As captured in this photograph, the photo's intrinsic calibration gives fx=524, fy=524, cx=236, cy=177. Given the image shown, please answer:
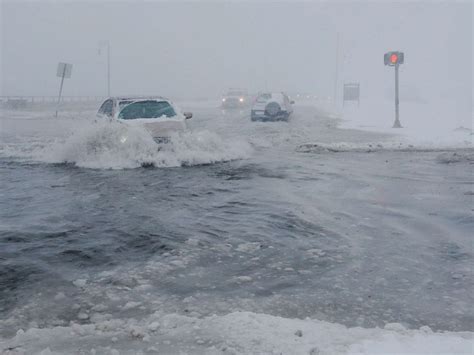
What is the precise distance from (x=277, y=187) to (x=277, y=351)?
5.83 meters

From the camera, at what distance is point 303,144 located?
51.1 feet

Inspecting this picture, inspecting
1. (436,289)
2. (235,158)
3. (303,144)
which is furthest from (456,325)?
(303,144)

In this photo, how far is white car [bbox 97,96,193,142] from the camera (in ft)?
38.0

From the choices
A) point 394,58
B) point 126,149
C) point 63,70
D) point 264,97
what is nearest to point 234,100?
point 264,97

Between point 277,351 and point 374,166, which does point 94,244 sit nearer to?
point 277,351

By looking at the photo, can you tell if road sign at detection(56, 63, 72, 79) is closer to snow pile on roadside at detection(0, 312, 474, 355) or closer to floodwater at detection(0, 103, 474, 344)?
floodwater at detection(0, 103, 474, 344)

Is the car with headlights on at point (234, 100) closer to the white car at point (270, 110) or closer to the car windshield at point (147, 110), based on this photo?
the white car at point (270, 110)

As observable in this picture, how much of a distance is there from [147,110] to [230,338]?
9387 millimetres

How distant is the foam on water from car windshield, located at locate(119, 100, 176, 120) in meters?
0.46

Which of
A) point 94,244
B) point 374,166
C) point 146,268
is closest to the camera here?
point 146,268

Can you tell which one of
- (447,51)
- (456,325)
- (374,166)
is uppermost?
(447,51)

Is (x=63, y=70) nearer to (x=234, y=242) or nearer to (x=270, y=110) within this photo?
(x=270, y=110)

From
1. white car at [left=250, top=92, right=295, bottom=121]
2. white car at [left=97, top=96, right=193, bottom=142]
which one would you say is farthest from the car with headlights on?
white car at [left=97, top=96, right=193, bottom=142]

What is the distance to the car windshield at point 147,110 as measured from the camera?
1191 cm
